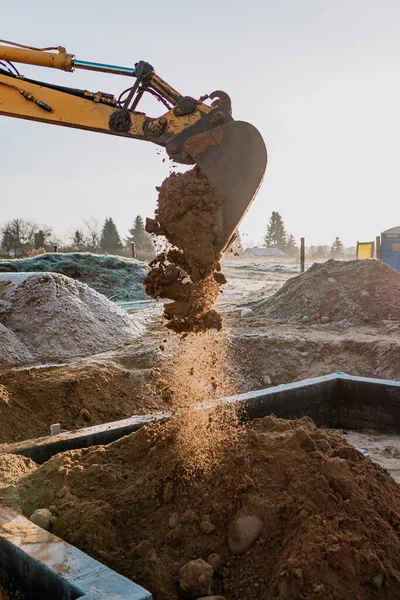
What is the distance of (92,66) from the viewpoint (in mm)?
4785

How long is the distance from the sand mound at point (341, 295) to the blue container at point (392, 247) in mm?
5891

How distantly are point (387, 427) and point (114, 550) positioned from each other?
313cm

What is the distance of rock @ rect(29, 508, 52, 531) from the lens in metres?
2.93

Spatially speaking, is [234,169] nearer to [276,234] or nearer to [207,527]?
[207,527]

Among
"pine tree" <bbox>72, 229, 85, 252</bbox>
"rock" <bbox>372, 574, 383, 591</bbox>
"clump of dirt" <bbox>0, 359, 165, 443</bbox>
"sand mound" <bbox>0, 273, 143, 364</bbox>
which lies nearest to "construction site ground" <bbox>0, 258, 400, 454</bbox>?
"clump of dirt" <bbox>0, 359, 165, 443</bbox>

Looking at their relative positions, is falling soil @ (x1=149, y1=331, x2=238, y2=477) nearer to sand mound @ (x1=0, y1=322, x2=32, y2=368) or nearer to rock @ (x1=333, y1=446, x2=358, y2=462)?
rock @ (x1=333, y1=446, x2=358, y2=462)

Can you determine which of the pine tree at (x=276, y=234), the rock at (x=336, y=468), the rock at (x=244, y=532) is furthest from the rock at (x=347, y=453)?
the pine tree at (x=276, y=234)

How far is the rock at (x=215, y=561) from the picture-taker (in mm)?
2672

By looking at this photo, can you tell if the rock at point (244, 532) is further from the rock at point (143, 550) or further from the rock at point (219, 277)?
the rock at point (219, 277)

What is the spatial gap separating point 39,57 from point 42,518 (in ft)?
11.5

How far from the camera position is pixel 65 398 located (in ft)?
21.0

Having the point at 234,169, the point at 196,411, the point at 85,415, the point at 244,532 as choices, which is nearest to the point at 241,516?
the point at 244,532

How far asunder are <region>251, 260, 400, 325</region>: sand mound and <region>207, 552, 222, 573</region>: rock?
849 cm

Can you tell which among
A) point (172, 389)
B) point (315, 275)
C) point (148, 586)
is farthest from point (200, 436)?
point (315, 275)
